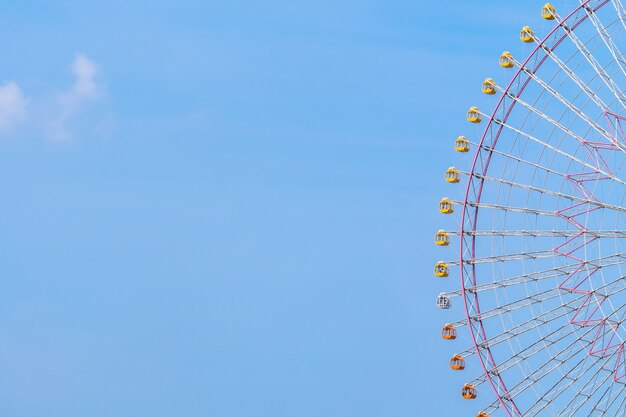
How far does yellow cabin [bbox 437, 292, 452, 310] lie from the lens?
109562mm

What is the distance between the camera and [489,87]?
366 feet

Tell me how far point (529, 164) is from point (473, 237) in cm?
456

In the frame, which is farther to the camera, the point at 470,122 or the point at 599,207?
the point at 470,122

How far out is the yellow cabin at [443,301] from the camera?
10956cm

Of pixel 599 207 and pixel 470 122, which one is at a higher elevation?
pixel 470 122

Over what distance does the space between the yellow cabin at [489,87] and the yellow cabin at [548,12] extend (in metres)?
4.21

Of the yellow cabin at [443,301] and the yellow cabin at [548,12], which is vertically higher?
the yellow cabin at [548,12]

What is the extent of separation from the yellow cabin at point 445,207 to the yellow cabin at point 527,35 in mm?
8885

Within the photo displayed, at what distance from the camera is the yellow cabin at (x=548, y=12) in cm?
10962

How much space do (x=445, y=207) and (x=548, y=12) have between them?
10.9 m

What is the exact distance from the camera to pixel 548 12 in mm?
109875

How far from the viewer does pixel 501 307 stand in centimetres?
10781

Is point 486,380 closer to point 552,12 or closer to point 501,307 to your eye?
point 501,307

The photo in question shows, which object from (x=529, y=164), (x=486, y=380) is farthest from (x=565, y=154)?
(x=486, y=380)
